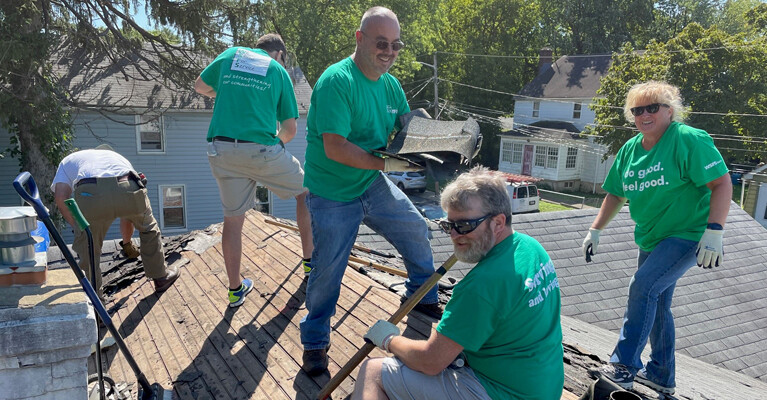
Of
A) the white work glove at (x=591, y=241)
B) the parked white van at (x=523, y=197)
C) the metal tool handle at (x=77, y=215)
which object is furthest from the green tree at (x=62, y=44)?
the parked white van at (x=523, y=197)

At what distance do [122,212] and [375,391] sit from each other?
290 centimetres

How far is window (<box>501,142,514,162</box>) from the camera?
36.0m

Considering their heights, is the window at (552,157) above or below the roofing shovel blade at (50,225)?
below

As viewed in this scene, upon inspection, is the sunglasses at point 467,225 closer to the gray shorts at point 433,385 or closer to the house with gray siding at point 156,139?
the gray shorts at point 433,385

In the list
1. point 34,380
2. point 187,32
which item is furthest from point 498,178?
point 187,32

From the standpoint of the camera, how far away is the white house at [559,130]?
3275 cm

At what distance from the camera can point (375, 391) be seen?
2480mm

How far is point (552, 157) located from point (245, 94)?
31428mm

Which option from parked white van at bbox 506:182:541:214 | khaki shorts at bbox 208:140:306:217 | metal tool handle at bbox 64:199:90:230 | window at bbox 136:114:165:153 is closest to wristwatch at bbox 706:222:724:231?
khaki shorts at bbox 208:140:306:217

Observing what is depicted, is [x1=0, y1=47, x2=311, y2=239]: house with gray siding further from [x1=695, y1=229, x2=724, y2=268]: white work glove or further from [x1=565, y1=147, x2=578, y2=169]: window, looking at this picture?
[x1=565, y1=147, x2=578, y2=169]: window

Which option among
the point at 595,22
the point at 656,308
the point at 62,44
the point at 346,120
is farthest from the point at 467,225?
the point at 595,22

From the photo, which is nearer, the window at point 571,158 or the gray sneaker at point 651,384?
the gray sneaker at point 651,384

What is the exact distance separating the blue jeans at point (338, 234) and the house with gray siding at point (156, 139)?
13.2m

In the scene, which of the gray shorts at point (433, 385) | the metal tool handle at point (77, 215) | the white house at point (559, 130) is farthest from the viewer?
the white house at point (559, 130)
